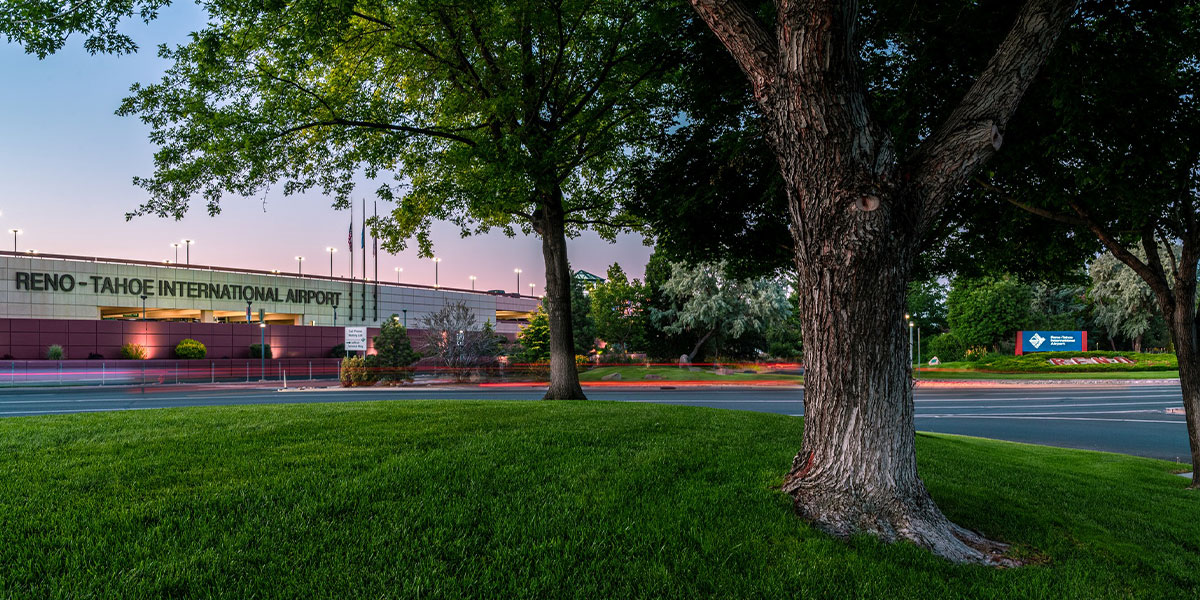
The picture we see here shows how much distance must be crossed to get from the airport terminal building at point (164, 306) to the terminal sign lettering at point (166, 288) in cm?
7

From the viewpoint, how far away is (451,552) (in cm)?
364

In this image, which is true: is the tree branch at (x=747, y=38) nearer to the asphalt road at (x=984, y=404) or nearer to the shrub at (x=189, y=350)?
the asphalt road at (x=984, y=404)

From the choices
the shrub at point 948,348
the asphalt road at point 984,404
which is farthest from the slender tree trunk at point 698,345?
the shrub at point 948,348

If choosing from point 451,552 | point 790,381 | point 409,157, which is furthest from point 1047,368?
point 451,552

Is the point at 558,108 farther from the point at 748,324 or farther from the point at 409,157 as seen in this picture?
the point at 748,324

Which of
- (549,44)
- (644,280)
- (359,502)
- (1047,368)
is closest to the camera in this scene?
(359,502)

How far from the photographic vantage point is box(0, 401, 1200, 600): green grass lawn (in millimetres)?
3338

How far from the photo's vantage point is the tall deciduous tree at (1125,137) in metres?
6.81

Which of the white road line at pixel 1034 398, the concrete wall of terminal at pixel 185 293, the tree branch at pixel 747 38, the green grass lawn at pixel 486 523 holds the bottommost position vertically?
the white road line at pixel 1034 398

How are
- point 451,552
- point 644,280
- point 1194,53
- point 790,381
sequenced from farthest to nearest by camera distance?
point 644,280, point 790,381, point 1194,53, point 451,552

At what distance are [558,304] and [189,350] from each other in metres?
40.7

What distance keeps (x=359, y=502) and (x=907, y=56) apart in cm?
951

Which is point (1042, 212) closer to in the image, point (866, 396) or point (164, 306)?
point (866, 396)

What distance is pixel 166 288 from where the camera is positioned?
50.9 meters
